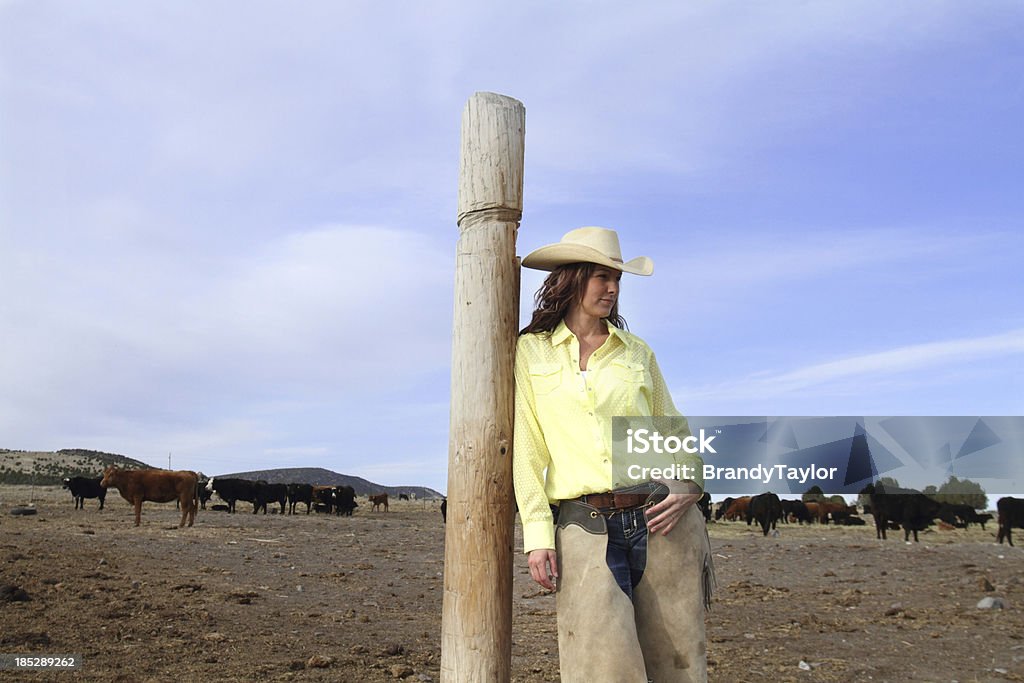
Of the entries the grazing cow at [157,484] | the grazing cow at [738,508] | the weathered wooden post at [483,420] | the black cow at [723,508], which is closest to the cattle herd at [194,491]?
the grazing cow at [157,484]

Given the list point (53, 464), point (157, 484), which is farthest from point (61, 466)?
point (157, 484)

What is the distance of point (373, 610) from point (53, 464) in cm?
4372

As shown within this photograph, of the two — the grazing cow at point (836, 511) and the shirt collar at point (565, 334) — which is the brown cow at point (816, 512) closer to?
the grazing cow at point (836, 511)

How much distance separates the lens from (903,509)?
1841cm

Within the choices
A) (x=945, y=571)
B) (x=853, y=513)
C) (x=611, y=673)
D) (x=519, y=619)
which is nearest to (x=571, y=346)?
(x=611, y=673)

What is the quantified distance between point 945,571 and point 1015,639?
13.2 ft

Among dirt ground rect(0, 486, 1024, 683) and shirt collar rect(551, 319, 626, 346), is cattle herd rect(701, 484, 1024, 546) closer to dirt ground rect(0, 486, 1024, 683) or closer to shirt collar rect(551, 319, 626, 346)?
dirt ground rect(0, 486, 1024, 683)

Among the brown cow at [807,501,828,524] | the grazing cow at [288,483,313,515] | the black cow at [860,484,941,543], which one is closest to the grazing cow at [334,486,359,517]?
the grazing cow at [288,483,313,515]

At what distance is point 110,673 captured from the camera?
6.16 metres

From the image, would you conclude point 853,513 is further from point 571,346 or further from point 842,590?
point 571,346

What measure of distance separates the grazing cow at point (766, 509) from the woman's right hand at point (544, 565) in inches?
692

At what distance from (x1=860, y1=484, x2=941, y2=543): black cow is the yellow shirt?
Answer: 1627 cm

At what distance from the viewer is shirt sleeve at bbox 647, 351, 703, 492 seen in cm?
360

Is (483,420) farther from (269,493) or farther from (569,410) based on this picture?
(269,493)
